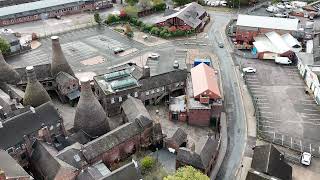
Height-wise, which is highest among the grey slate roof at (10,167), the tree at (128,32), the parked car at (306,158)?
the tree at (128,32)

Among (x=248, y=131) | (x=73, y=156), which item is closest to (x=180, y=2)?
(x=248, y=131)

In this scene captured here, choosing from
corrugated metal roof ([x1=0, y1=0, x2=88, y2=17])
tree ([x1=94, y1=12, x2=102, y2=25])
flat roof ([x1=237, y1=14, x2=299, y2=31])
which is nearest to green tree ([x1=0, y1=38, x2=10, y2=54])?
corrugated metal roof ([x1=0, y1=0, x2=88, y2=17])

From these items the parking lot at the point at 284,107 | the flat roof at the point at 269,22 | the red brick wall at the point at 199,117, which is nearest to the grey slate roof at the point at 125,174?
the red brick wall at the point at 199,117

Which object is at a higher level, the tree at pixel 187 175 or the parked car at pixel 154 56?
the parked car at pixel 154 56

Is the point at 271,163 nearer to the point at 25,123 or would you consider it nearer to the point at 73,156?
the point at 73,156

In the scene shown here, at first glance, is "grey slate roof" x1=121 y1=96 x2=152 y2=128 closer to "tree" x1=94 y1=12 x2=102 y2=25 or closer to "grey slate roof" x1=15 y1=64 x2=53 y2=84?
"grey slate roof" x1=15 y1=64 x2=53 y2=84

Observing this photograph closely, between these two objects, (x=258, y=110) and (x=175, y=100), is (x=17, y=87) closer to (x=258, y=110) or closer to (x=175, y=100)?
(x=175, y=100)

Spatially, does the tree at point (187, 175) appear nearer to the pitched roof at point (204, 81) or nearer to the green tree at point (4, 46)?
the pitched roof at point (204, 81)

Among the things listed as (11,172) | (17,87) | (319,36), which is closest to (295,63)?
(319,36)
